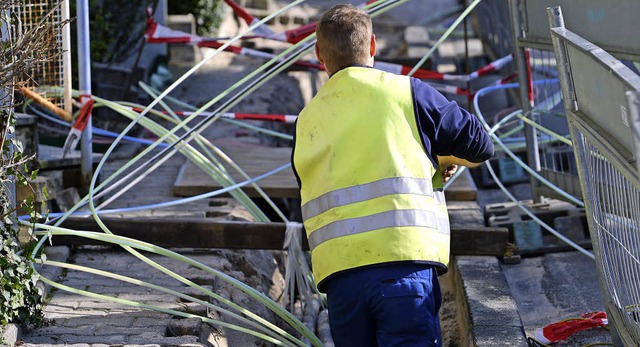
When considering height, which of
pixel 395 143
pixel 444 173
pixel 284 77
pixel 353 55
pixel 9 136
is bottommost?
pixel 284 77

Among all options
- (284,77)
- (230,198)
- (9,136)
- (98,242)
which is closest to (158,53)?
(284,77)

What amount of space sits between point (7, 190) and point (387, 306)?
2.22 m

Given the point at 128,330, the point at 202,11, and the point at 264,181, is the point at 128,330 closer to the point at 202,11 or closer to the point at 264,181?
the point at 264,181

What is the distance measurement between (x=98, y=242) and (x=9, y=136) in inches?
55.0

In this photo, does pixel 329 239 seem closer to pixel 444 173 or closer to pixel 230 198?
pixel 444 173

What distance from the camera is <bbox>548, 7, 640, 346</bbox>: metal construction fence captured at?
10.8 ft

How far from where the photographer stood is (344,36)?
371 centimetres

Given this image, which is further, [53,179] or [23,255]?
[53,179]

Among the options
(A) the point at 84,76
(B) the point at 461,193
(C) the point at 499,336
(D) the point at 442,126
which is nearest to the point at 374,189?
(D) the point at 442,126

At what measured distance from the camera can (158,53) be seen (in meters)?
12.8

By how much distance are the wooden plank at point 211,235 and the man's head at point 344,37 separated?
231 centimetres

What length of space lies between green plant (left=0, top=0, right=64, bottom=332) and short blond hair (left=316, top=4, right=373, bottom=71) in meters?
1.42

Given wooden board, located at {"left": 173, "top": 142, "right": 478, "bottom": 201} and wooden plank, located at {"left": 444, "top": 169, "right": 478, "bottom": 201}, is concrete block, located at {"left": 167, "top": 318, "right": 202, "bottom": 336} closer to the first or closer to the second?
wooden board, located at {"left": 173, "top": 142, "right": 478, "bottom": 201}

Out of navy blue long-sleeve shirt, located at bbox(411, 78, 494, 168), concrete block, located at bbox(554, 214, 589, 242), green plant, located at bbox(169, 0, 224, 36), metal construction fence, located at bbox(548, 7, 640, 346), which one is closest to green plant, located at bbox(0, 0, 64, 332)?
navy blue long-sleeve shirt, located at bbox(411, 78, 494, 168)
